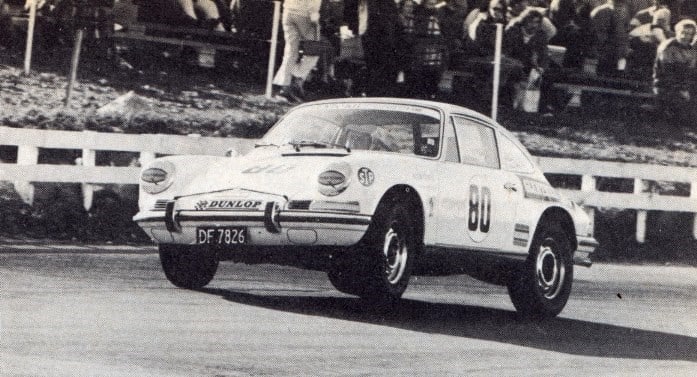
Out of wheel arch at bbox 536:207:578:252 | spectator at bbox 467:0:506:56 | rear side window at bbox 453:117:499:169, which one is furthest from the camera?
spectator at bbox 467:0:506:56

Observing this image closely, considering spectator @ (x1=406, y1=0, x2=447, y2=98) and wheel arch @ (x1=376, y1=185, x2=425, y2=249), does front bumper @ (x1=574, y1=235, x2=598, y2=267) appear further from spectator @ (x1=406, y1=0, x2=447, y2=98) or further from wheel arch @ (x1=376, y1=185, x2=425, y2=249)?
spectator @ (x1=406, y1=0, x2=447, y2=98)

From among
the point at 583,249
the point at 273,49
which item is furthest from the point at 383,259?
the point at 273,49

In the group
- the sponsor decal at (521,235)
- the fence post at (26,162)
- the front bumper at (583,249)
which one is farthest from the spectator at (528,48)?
the sponsor decal at (521,235)

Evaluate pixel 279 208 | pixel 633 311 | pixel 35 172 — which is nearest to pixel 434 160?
pixel 279 208

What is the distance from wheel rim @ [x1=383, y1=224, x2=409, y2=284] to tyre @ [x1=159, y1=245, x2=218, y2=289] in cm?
103

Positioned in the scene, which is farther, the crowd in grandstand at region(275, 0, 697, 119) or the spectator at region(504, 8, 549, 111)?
the spectator at region(504, 8, 549, 111)

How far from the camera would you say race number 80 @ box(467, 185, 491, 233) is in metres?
8.63

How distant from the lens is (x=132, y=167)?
1248cm

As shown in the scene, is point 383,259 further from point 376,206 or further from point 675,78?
point 675,78

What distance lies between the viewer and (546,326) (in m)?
8.62

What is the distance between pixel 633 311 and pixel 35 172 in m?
4.80

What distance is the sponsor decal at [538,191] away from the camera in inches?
362

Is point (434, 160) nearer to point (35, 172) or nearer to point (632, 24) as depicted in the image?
point (35, 172)

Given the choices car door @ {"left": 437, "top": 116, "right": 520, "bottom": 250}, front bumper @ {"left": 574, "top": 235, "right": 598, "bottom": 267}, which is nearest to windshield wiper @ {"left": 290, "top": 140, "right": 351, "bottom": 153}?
car door @ {"left": 437, "top": 116, "right": 520, "bottom": 250}
